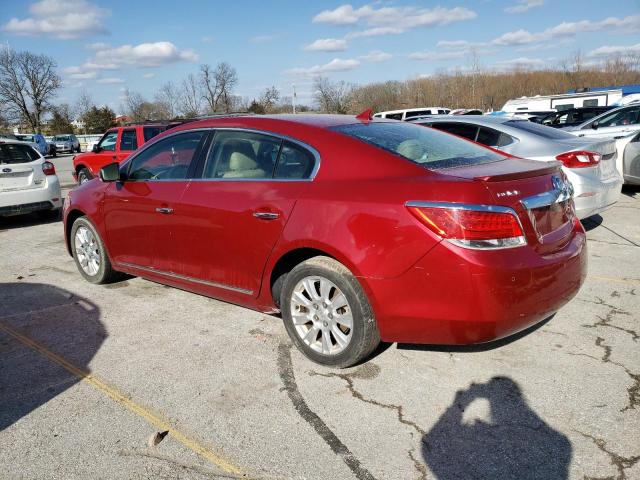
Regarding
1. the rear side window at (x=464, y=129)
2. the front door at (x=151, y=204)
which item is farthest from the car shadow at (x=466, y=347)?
the rear side window at (x=464, y=129)

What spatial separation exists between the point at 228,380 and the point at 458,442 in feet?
4.82

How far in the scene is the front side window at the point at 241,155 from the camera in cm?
379

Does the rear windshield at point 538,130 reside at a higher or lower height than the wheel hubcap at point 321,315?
higher

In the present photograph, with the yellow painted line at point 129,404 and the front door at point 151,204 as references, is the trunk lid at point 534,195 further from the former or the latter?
the front door at point 151,204

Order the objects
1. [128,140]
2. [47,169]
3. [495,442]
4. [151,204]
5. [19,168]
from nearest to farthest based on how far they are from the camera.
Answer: [495,442] < [151,204] < [19,168] < [47,169] < [128,140]

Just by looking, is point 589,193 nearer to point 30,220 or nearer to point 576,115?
point 30,220

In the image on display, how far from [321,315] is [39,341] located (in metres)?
2.31

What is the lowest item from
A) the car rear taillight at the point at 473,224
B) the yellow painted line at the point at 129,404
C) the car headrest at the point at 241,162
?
the yellow painted line at the point at 129,404

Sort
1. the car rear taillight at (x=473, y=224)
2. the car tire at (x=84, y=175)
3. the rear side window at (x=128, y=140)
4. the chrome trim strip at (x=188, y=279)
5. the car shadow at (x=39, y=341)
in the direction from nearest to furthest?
→ the car rear taillight at (x=473, y=224)
the car shadow at (x=39, y=341)
the chrome trim strip at (x=188, y=279)
the rear side window at (x=128, y=140)
the car tire at (x=84, y=175)

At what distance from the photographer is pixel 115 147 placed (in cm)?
1334

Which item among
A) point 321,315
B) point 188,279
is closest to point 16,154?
point 188,279

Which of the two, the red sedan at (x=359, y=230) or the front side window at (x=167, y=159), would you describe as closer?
the red sedan at (x=359, y=230)

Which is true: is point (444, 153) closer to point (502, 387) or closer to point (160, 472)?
point (502, 387)

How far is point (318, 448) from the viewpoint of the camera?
2674 mm
